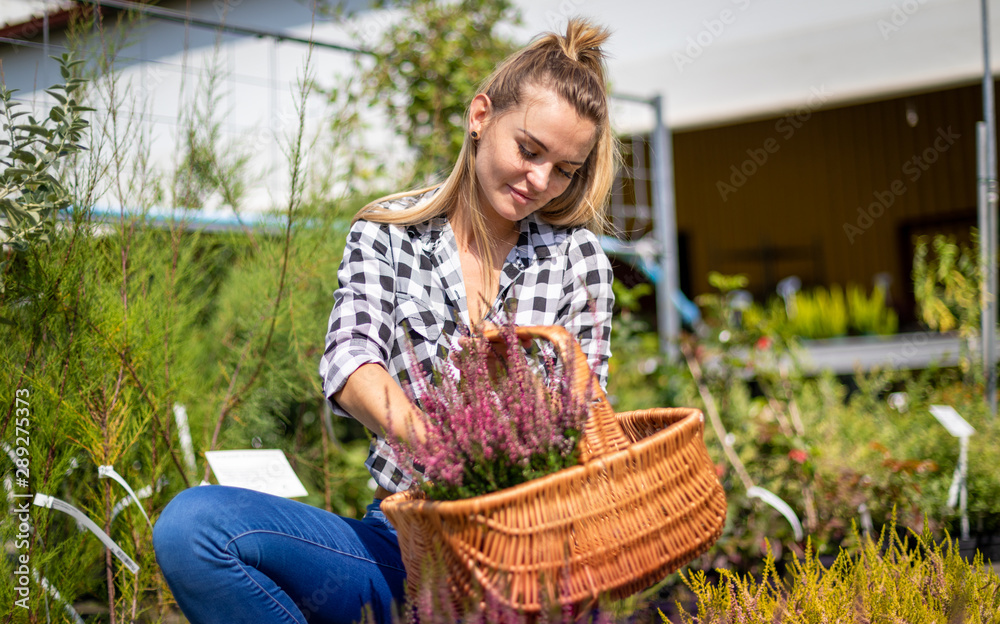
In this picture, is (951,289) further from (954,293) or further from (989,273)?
(989,273)

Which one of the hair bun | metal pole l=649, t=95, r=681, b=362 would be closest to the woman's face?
the hair bun

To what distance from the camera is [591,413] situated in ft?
3.05

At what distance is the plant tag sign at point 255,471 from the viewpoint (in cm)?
156

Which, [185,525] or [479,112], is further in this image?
[479,112]

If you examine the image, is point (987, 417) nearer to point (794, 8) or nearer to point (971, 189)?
point (794, 8)

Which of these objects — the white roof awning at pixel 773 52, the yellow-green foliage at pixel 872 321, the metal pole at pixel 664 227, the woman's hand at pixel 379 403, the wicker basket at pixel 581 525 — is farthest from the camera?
the yellow-green foliage at pixel 872 321

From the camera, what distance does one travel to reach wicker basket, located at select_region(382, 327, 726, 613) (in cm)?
83

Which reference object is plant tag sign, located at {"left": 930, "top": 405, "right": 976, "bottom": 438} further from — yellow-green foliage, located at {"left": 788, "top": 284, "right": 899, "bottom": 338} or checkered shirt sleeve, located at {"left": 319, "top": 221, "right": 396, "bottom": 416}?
yellow-green foliage, located at {"left": 788, "top": 284, "right": 899, "bottom": 338}

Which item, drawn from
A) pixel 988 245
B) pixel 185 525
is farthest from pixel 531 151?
pixel 988 245

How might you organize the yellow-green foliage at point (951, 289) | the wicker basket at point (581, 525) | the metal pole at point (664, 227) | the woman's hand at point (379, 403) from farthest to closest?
1. the metal pole at point (664, 227)
2. the yellow-green foliage at point (951, 289)
3. the woman's hand at point (379, 403)
4. the wicker basket at point (581, 525)

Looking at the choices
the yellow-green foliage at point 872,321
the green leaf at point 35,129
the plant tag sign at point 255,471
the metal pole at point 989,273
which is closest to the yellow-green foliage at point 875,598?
the plant tag sign at point 255,471

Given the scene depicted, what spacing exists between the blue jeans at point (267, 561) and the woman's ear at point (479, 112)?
0.74 metres

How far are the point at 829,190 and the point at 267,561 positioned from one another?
10977 mm

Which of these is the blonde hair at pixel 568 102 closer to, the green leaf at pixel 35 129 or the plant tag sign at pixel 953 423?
the green leaf at pixel 35 129
